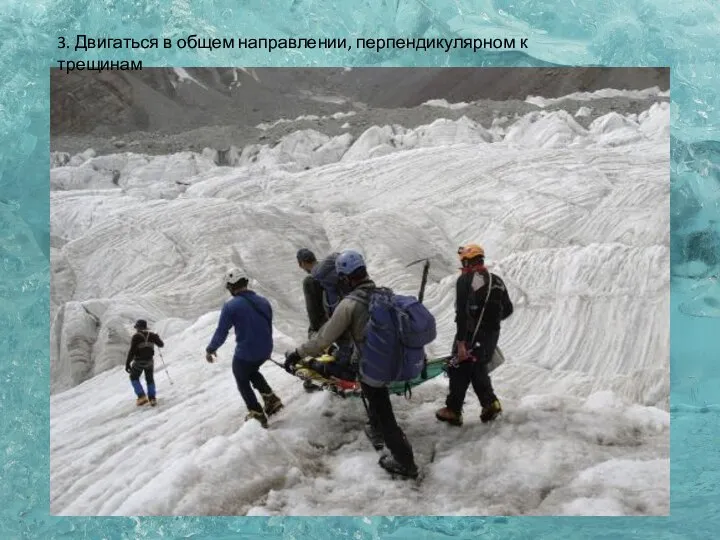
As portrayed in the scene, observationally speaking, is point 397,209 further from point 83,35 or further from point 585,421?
point 83,35

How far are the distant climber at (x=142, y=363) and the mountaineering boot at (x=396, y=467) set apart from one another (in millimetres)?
2106

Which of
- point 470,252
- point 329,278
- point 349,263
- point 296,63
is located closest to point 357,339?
point 349,263

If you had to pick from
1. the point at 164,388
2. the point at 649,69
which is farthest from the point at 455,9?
the point at 164,388

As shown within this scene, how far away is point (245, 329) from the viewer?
5.64 m

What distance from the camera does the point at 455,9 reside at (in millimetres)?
6770

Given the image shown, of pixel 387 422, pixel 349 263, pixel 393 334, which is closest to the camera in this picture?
pixel 393 334

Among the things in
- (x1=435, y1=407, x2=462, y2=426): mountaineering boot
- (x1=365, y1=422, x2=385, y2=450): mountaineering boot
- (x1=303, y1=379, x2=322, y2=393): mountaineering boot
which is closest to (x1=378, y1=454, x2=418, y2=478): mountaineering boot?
(x1=365, y1=422, x2=385, y2=450): mountaineering boot

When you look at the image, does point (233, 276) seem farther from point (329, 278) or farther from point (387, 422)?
point (387, 422)

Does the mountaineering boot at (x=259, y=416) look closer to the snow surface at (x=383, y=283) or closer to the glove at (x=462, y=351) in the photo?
the snow surface at (x=383, y=283)

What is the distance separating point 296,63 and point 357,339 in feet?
A: 9.42

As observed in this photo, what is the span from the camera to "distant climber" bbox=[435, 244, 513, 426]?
557 centimetres

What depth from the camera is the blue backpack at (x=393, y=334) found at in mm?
4832

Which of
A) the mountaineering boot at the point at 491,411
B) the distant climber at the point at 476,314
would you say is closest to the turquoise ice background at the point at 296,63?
the mountaineering boot at the point at 491,411

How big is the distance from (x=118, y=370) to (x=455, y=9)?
425 cm
